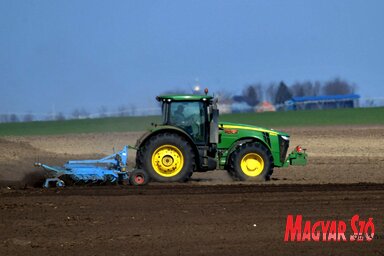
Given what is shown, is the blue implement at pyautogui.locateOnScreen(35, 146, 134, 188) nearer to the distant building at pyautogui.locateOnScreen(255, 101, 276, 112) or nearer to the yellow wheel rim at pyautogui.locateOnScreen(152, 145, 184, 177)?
the yellow wheel rim at pyautogui.locateOnScreen(152, 145, 184, 177)

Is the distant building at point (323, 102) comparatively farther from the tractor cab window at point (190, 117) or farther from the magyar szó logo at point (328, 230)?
the magyar szó logo at point (328, 230)

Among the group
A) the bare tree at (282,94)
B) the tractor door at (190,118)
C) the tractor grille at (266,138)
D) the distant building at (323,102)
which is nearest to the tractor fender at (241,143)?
the tractor grille at (266,138)

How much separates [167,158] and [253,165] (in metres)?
1.86

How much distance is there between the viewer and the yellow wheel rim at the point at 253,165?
54.8 ft

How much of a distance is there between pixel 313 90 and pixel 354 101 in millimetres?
19836

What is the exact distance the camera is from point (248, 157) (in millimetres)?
16703

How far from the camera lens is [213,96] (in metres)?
16.8

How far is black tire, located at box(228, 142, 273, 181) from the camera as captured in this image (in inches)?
653


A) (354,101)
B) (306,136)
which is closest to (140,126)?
(306,136)

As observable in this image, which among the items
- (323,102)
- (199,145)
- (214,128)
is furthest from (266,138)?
(323,102)

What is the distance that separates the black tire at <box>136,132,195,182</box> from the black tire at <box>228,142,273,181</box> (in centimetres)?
92

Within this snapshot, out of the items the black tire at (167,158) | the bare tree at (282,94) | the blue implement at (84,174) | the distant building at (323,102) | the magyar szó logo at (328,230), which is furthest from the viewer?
the bare tree at (282,94)

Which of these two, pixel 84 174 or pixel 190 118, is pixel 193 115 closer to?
pixel 190 118

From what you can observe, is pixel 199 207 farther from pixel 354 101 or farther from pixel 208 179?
pixel 354 101
